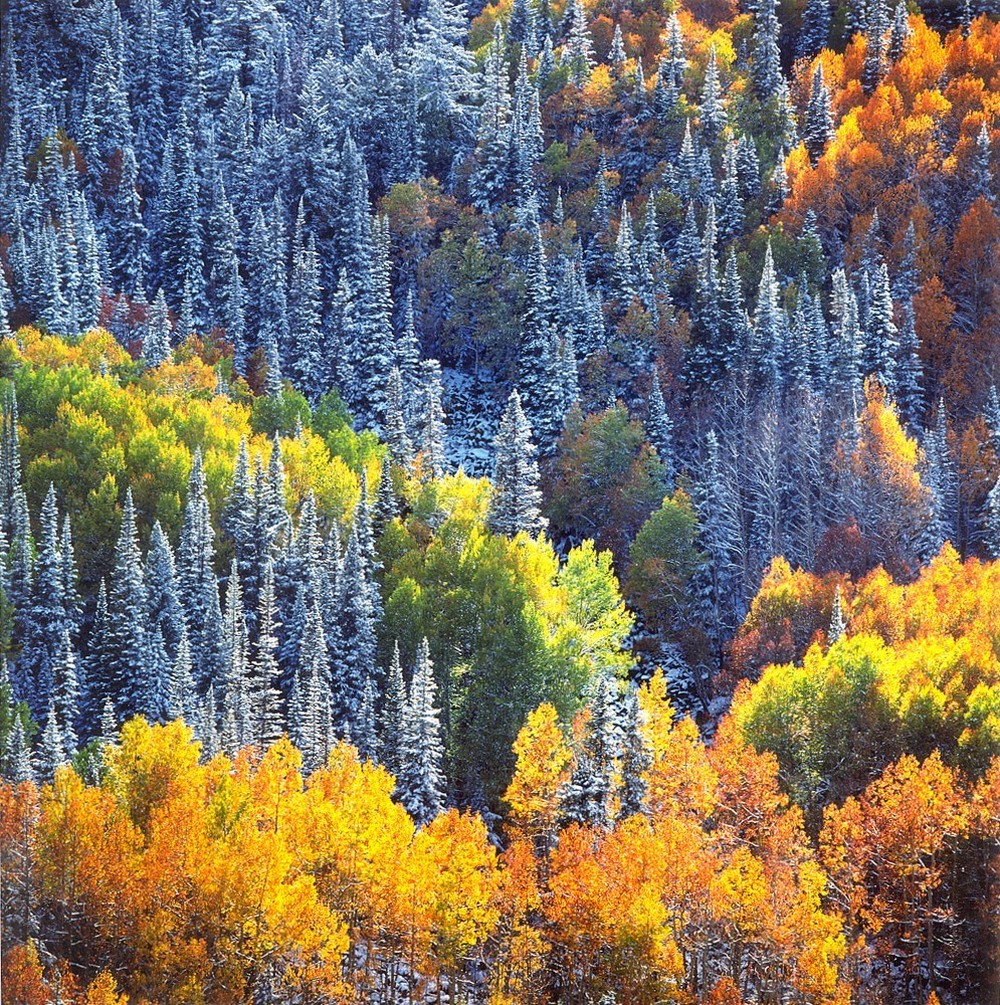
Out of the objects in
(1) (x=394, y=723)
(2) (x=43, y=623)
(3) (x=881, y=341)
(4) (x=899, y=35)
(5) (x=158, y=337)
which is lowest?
(1) (x=394, y=723)

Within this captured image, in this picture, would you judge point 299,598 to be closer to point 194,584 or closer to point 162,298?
point 194,584

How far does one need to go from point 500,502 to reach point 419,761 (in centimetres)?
2704

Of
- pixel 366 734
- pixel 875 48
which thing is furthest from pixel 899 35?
pixel 366 734

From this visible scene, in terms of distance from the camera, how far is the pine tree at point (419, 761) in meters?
77.9

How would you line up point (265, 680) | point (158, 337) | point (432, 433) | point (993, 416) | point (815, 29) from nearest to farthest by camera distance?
point (265, 680) < point (993, 416) < point (432, 433) < point (158, 337) < point (815, 29)

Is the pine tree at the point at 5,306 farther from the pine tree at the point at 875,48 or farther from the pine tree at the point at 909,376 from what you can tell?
the pine tree at the point at 875,48

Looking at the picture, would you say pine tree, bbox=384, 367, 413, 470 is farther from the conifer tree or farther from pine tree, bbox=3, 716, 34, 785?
pine tree, bbox=3, 716, 34, 785

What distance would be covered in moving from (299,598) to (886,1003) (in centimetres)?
4017

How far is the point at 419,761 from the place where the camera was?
78.5 metres

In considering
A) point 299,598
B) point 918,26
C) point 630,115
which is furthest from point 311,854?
point 918,26

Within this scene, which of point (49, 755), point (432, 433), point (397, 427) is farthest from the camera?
point (397, 427)

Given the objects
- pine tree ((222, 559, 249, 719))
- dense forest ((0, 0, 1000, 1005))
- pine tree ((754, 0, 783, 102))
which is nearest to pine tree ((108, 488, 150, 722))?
dense forest ((0, 0, 1000, 1005))

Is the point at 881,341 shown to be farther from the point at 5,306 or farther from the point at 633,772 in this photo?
the point at 5,306

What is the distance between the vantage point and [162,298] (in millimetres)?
131875
